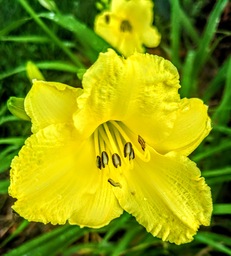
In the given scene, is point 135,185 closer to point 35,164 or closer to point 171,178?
point 171,178

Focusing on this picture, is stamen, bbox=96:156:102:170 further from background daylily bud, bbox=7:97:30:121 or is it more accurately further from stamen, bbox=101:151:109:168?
background daylily bud, bbox=7:97:30:121

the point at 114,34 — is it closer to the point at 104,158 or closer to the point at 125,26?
the point at 125,26

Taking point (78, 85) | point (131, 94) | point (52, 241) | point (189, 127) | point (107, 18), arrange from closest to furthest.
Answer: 1. point (131, 94)
2. point (189, 127)
3. point (52, 241)
4. point (107, 18)
5. point (78, 85)

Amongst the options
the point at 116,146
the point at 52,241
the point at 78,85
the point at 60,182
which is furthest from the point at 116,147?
the point at 78,85

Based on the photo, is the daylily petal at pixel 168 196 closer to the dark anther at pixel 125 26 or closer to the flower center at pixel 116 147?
the flower center at pixel 116 147

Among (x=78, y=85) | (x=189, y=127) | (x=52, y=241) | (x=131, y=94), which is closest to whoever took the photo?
(x=131, y=94)

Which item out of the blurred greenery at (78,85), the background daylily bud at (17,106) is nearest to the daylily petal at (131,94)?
the background daylily bud at (17,106)

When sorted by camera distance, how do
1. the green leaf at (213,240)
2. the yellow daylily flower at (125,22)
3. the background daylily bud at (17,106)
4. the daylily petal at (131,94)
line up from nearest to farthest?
the daylily petal at (131,94) < the background daylily bud at (17,106) < the green leaf at (213,240) < the yellow daylily flower at (125,22)

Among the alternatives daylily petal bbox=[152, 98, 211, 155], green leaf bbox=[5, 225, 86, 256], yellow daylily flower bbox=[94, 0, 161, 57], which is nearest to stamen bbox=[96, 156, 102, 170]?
daylily petal bbox=[152, 98, 211, 155]

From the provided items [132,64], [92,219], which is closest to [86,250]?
[92,219]
